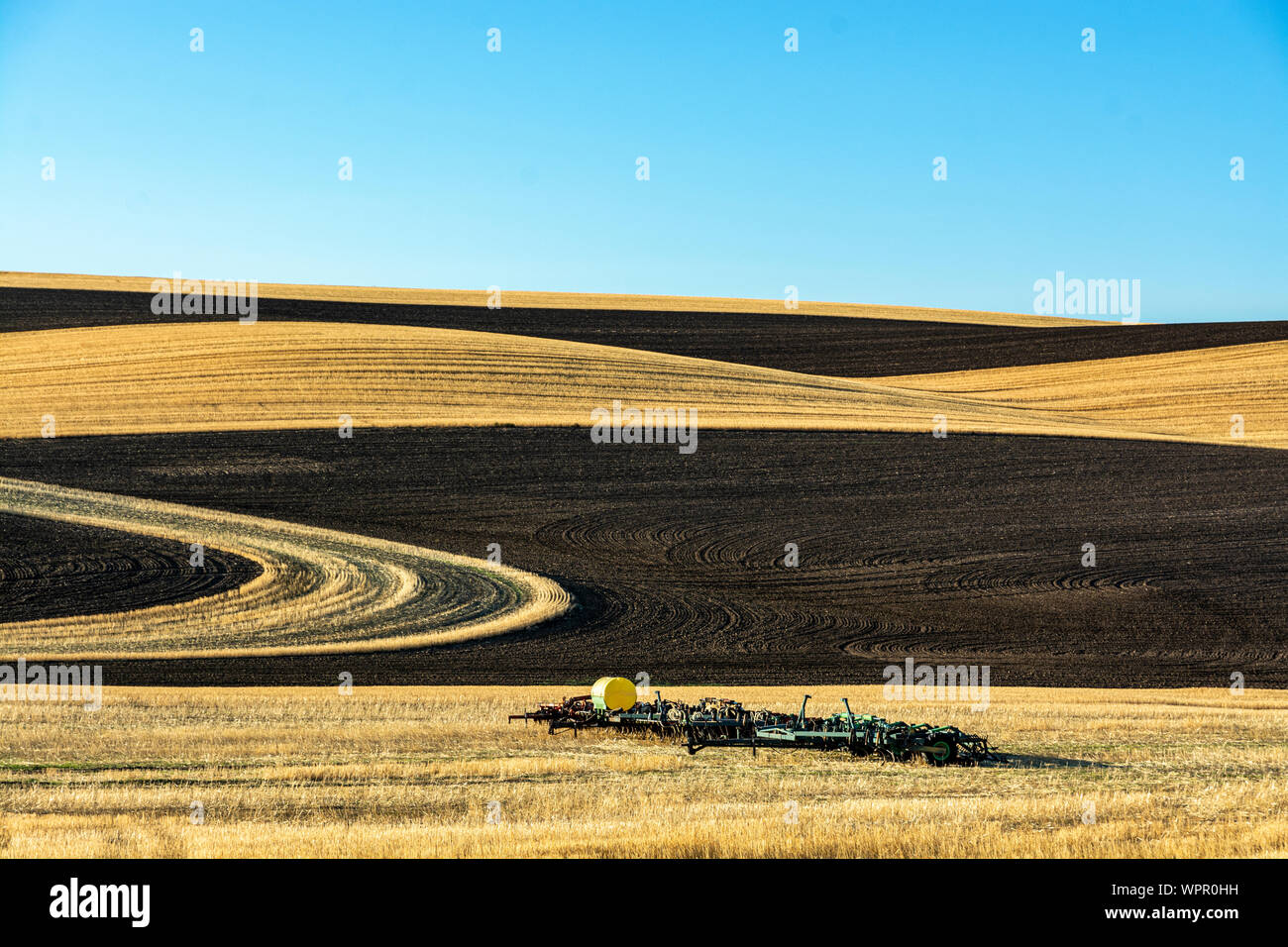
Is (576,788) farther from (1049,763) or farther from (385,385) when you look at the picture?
(385,385)

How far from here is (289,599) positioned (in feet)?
125

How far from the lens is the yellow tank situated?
22.7 meters

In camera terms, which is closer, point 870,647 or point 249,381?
point 870,647

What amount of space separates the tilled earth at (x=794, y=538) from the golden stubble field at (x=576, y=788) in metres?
9.36

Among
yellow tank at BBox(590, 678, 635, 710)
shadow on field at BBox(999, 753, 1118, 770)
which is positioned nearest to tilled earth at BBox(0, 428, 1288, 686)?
yellow tank at BBox(590, 678, 635, 710)

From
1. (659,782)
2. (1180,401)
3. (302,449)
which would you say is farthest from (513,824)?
(1180,401)

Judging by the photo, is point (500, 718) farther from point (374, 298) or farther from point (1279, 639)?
point (374, 298)

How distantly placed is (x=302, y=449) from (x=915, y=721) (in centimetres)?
3860

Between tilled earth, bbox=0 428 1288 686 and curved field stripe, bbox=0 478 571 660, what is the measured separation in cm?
130

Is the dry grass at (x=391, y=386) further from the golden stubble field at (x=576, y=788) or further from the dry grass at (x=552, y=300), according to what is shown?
the golden stubble field at (x=576, y=788)

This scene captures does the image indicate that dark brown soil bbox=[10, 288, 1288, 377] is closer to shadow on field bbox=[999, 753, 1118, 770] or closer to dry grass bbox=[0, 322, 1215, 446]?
dry grass bbox=[0, 322, 1215, 446]

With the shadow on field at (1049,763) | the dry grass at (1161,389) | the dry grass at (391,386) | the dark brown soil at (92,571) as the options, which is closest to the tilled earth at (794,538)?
the dark brown soil at (92,571)

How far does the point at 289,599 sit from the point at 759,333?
A: 6273cm
